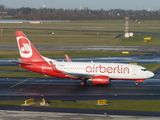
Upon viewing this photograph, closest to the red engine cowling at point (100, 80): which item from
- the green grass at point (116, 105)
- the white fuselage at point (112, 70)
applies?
the white fuselage at point (112, 70)

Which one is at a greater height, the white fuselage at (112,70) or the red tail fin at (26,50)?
the red tail fin at (26,50)

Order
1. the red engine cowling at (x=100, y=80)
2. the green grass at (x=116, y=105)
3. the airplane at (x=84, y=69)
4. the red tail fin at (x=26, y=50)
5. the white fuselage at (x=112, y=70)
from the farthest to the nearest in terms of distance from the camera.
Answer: the red tail fin at (x=26, y=50) → the white fuselage at (x=112, y=70) → the airplane at (x=84, y=69) → the red engine cowling at (x=100, y=80) → the green grass at (x=116, y=105)

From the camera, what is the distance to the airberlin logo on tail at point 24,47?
5453 centimetres

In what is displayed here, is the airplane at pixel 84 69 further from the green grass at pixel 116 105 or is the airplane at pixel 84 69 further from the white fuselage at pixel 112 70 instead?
the green grass at pixel 116 105

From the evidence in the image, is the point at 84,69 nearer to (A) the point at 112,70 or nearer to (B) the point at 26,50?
(A) the point at 112,70

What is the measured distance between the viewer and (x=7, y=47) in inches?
4055

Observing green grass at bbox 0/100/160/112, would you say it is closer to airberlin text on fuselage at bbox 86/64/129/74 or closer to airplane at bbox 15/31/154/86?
airplane at bbox 15/31/154/86

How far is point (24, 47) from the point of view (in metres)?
54.7

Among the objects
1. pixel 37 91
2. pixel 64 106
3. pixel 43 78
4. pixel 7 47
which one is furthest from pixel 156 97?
pixel 7 47

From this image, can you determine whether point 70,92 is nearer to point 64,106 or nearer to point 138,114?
point 64,106

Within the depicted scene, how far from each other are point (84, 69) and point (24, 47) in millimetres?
10249

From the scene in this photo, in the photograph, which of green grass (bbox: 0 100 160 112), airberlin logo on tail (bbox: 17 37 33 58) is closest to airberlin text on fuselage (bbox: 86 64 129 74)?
airberlin logo on tail (bbox: 17 37 33 58)

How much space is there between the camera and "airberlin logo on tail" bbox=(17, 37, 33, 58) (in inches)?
2147

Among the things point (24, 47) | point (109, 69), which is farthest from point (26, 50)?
point (109, 69)
